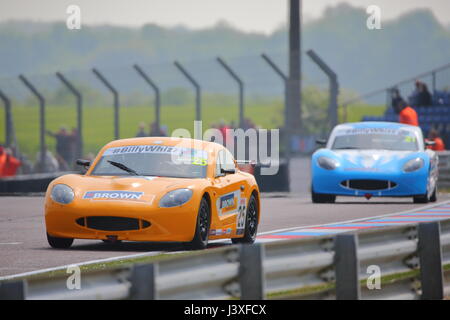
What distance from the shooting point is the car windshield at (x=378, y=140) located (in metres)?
21.7

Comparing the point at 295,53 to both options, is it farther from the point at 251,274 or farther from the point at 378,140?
the point at 251,274

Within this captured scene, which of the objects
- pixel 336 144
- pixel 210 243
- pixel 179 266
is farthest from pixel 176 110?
pixel 179 266

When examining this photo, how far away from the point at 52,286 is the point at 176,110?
9223 centimetres

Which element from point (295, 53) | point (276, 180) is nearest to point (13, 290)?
point (276, 180)

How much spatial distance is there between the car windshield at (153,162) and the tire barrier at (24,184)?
1197 centimetres

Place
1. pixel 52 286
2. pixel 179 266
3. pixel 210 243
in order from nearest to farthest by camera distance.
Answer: pixel 52 286 < pixel 179 266 < pixel 210 243

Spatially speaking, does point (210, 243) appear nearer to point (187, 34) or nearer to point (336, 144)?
point (336, 144)

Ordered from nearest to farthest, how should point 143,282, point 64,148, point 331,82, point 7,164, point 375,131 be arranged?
point 143,282 → point 375,131 → point 331,82 → point 7,164 → point 64,148

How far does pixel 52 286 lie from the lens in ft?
20.7

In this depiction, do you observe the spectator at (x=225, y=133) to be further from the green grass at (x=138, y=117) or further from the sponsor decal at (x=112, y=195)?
the green grass at (x=138, y=117)

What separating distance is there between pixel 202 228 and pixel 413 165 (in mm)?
8905

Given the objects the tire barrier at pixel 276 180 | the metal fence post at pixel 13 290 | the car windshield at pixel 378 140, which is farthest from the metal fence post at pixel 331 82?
the metal fence post at pixel 13 290

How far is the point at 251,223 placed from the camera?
46.2 feet

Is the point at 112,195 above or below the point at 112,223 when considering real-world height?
above
